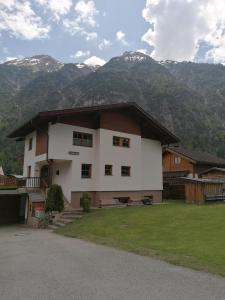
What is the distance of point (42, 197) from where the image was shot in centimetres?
2381

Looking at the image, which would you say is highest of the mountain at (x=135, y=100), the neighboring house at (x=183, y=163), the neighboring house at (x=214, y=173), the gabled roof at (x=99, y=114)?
the mountain at (x=135, y=100)

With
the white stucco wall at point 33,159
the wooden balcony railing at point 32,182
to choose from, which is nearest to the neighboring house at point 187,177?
the wooden balcony railing at point 32,182

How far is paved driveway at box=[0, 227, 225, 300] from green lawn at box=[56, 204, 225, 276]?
0.78m

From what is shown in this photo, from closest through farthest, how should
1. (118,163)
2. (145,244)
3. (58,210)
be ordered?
(145,244) < (58,210) < (118,163)

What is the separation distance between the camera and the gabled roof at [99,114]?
23.5 m

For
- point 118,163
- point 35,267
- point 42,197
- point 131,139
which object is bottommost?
point 35,267

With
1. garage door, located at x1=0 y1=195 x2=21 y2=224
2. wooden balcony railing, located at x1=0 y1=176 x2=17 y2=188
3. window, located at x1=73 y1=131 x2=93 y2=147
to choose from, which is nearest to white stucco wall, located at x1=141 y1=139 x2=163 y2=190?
window, located at x1=73 y1=131 x2=93 y2=147

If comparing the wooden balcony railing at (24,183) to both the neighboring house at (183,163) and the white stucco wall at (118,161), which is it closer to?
the white stucco wall at (118,161)

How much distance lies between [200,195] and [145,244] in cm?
1649

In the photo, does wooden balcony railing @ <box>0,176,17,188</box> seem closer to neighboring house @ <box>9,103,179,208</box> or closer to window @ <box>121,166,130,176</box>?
neighboring house @ <box>9,103,179,208</box>

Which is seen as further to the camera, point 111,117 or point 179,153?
point 179,153

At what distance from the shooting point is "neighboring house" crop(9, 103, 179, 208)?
24.4 m

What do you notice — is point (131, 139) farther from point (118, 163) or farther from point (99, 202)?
point (99, 202)

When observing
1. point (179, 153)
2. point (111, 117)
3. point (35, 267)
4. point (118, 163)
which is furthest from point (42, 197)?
point (179, 153)
